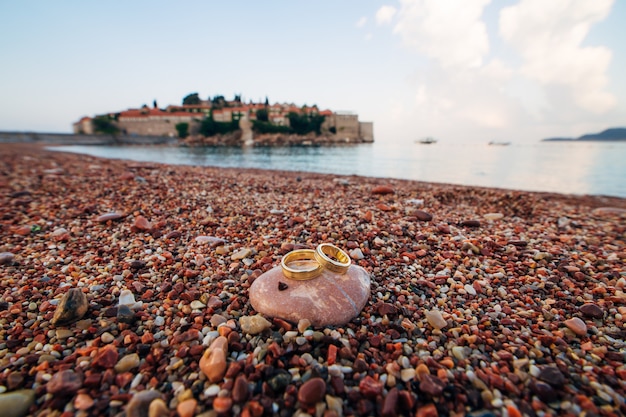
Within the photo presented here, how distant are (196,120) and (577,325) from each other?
101m

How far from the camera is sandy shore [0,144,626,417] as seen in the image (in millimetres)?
1708

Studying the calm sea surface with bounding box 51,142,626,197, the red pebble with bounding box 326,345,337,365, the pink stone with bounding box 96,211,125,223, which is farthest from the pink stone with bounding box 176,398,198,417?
A: the calm sea surface with bounding box 51,142,626,197

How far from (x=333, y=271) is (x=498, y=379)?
149 centimetres

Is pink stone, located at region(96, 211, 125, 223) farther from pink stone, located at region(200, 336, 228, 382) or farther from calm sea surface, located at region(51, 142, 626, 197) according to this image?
calm sea surface, located at region(51, 142, 626, 197)

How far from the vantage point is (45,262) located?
341cm

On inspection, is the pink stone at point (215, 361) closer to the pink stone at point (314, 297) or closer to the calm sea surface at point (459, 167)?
the pink stone at point (314, 297)

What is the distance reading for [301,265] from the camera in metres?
3.06

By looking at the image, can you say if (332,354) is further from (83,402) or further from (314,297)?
(83,402)

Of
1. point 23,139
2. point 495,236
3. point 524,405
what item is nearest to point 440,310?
point 524,405

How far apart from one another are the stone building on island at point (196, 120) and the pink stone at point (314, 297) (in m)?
83.4

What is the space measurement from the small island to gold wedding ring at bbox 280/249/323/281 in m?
79.4

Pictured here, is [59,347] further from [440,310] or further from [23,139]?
[23,139]

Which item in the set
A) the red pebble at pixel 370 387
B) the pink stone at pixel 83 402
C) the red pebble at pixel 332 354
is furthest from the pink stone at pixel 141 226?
the red pebble at pixel 370 387

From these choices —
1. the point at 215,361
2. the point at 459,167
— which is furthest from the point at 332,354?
the point at 459,167
